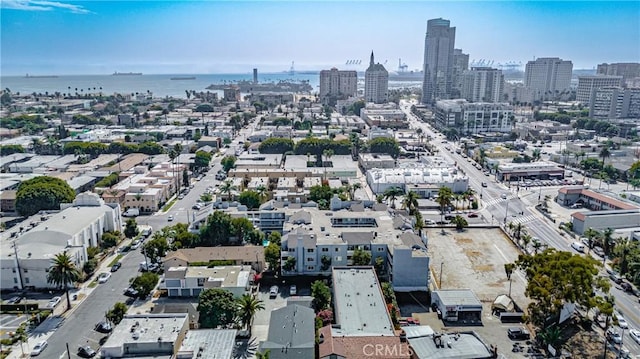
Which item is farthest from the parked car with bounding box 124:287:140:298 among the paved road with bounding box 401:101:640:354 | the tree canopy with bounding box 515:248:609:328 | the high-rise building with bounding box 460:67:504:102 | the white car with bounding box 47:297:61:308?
the high-rise building with bounding box 460:67:504:102

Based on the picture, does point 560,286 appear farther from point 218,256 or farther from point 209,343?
point 218,256

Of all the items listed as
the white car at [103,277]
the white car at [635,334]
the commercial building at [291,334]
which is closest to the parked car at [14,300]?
the white car at [103,277]

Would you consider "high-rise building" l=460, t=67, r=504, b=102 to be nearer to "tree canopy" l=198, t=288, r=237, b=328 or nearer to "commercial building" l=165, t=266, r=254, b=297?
"commercial building" l=165, t=266, r=254, b=297

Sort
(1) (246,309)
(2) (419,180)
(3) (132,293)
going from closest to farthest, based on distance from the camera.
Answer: (1) (246,309), (3) (132,293), (2) (419,180)

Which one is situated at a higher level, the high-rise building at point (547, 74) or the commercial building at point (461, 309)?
the high-rise building at point (547, 74)

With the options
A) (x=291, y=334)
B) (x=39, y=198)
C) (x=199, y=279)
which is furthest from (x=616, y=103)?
(x=39, y=198)

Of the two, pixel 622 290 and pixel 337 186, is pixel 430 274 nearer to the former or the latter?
pixel 622 290

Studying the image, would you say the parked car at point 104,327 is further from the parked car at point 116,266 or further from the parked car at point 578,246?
the parked car at point 578,246
